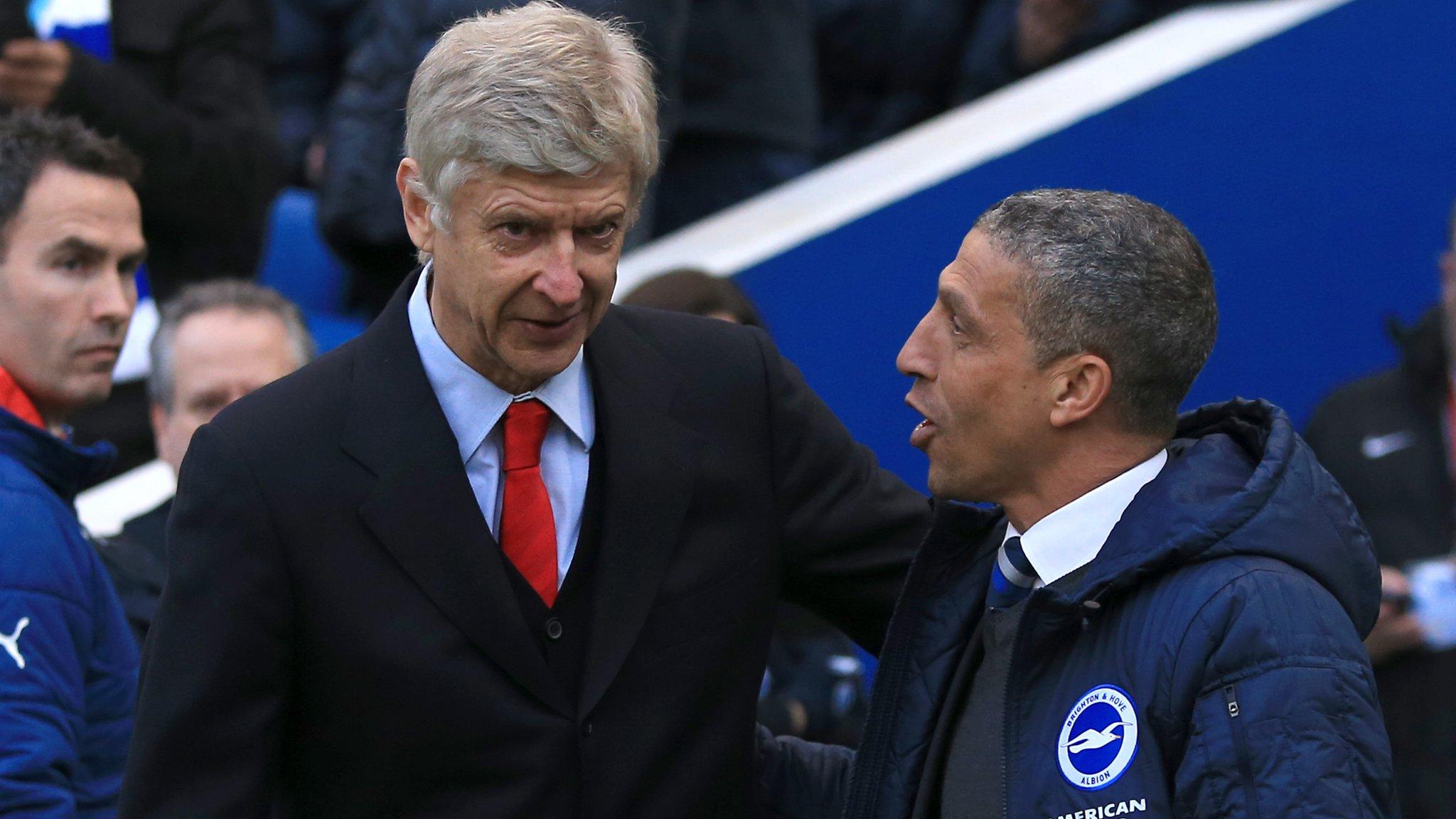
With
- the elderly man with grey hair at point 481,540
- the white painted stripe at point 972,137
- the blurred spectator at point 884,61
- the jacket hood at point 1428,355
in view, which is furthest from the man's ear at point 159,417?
the blurred spectator at point 884,61

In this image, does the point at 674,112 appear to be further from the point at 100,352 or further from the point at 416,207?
the point at 416,207

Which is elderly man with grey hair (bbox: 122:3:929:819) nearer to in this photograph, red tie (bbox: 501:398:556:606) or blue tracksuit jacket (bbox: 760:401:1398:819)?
red tie (bbox: 501:398:556:606)

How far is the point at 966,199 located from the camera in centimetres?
530

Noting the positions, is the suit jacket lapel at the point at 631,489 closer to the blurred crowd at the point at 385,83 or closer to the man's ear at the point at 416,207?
the man's ear at the point at 416,207

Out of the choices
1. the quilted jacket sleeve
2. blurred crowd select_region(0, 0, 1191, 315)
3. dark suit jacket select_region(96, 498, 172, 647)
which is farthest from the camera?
blurred crowd select_region(0, 0, 1191, 315)

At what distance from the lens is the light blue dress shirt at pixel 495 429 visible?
2.40 m

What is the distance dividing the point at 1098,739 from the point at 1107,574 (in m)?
0.21

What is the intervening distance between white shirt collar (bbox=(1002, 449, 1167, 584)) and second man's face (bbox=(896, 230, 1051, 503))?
0.09 metres

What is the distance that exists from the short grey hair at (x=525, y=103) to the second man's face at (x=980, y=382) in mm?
500

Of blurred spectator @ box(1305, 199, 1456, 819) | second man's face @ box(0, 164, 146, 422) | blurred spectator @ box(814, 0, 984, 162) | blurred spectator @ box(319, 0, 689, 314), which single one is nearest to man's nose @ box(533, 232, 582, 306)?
second man's face @ box(0, 164, 146, 422)

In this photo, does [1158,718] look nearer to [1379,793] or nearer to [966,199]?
[1379,793]

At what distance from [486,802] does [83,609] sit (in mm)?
902

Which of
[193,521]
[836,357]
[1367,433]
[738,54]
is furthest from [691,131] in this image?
[193,521]

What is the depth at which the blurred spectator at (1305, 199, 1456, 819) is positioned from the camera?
3.98 meters
